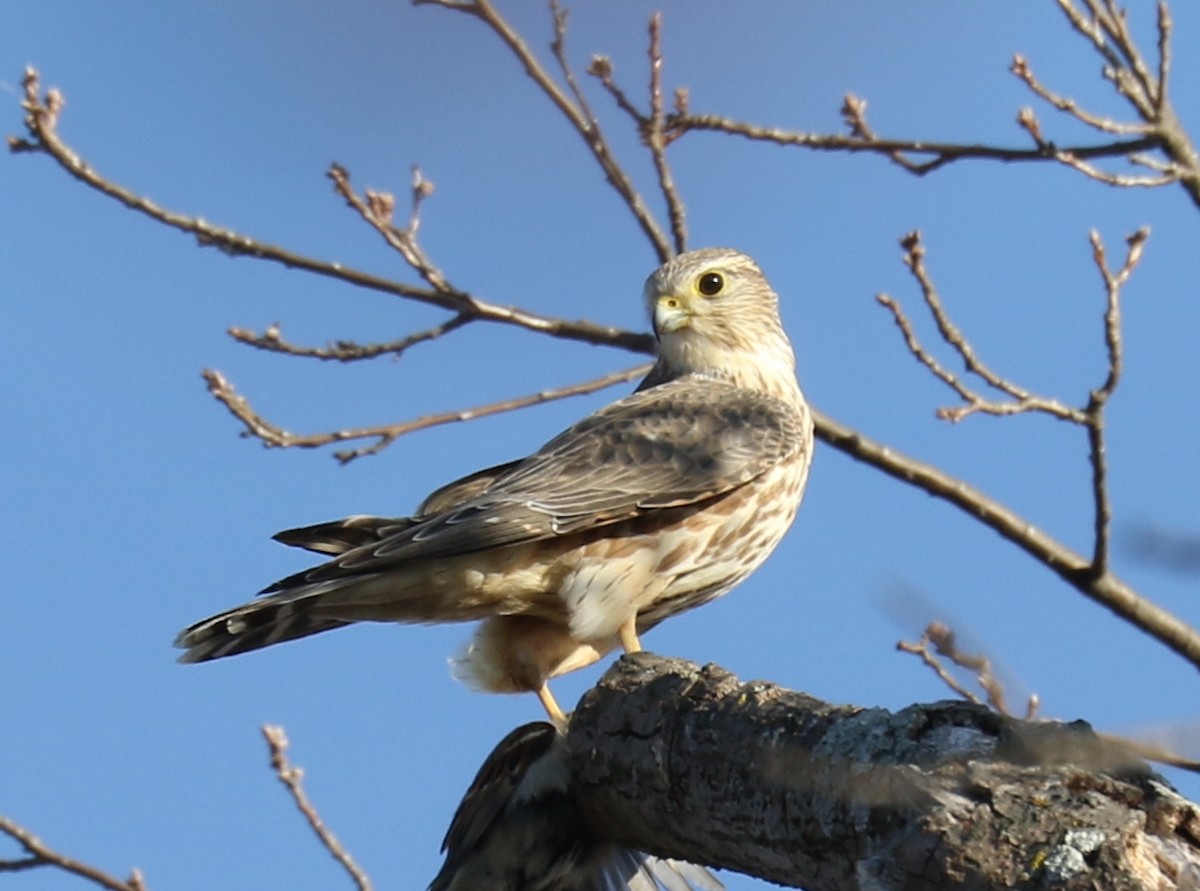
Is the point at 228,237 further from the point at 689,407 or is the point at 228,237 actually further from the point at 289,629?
the point at 689,407

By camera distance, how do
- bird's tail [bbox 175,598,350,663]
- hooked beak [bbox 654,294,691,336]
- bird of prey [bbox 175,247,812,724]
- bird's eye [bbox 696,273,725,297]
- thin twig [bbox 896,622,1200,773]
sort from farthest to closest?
bird's eye [bbox 696,273,725,297] < hooked beak [bbox 654,294,691,336] < bird of prey [bbox 175,247,812,724] < bird's tail [bbox 175,598,350,663] < thin twig [bbox 896,622,1200,773]

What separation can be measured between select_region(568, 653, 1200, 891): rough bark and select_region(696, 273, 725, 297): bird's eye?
2541 millimetres

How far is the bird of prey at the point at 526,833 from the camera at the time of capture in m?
2.84

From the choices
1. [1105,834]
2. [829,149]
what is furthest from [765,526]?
[1105,834]

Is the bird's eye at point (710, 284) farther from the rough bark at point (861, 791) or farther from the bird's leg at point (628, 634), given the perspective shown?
the rough bark at point (861, 791)

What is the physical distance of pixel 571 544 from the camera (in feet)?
13.8

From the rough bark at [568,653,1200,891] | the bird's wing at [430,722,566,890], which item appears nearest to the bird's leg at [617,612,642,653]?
the bird's wing at [430,722,566,890]

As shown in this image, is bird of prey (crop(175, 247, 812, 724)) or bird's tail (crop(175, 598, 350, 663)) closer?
bird's tail (crop(175, 598, 350, 663))

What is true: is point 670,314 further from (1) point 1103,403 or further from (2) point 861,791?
(2) point 861,791

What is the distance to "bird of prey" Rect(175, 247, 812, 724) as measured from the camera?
3.98 meters

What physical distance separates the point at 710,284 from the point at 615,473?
1114 mm

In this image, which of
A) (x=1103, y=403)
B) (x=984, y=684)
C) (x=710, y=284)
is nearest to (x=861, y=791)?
(x=984, y=684)

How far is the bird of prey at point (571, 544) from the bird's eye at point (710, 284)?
0.54m

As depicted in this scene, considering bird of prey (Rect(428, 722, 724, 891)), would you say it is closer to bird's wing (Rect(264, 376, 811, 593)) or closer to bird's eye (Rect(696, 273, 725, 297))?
bird's wing (Rect(264, 376, 811, 593))
